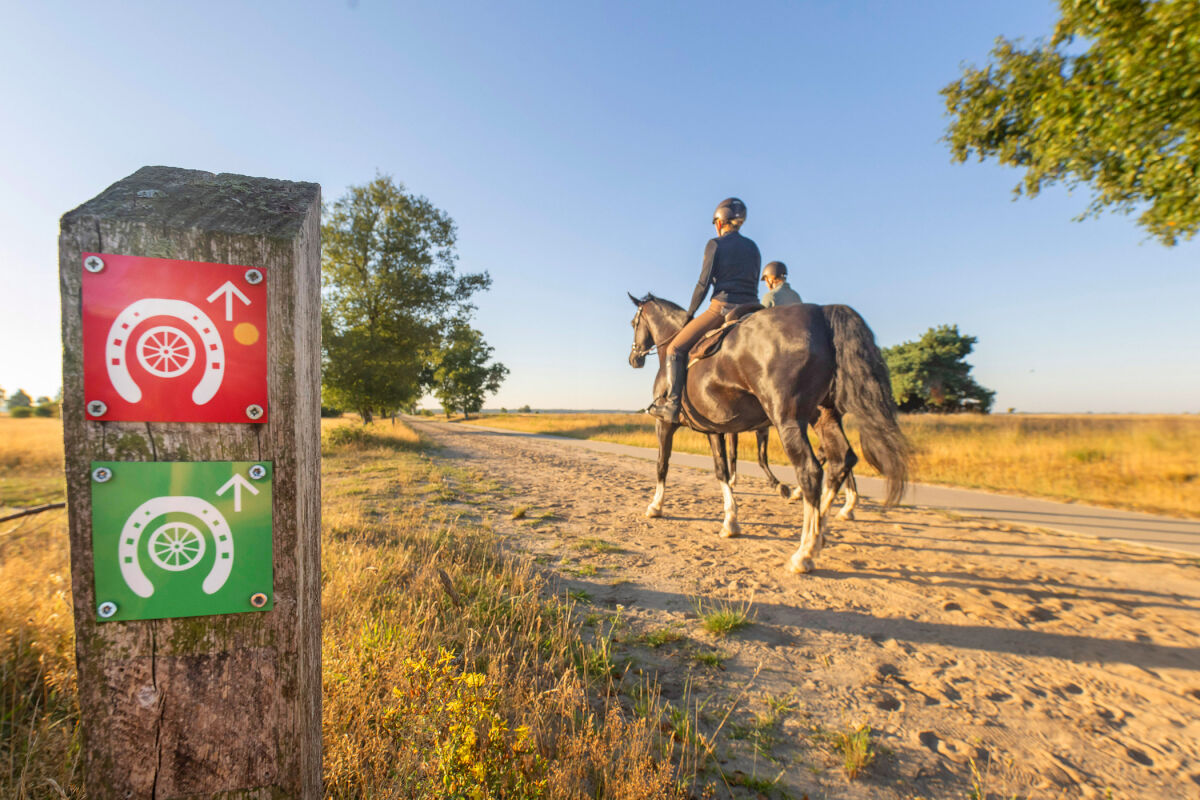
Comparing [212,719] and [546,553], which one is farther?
[546,553]

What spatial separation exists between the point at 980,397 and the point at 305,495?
135ft

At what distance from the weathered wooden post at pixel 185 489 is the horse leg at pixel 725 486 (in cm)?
481

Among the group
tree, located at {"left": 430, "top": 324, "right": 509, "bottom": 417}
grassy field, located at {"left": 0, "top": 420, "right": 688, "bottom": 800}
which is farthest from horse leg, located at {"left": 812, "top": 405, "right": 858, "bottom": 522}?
tree, located at {"left": 430, "top": 324, "right": 509, "bottom": 417}

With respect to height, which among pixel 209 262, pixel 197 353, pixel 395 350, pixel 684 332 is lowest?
pixel 197 353

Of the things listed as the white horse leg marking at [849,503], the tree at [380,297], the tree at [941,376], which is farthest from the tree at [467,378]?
the white horse leg marking at [849,503]

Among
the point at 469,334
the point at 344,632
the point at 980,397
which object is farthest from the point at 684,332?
the point at 980,397

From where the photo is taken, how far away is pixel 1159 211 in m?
6.98

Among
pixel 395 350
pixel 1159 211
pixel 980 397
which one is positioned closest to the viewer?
pixel 1159 211

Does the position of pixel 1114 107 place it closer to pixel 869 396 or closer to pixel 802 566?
pixel 869 396

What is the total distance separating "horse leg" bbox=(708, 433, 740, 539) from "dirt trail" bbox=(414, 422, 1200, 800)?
0.18 meters

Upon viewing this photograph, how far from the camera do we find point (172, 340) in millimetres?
1003

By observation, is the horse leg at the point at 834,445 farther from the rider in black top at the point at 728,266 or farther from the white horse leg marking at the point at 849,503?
the rider in black top at the point at 728,266

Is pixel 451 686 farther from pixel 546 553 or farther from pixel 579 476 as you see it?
pixel 579 476

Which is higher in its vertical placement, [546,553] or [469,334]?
[469,334]
